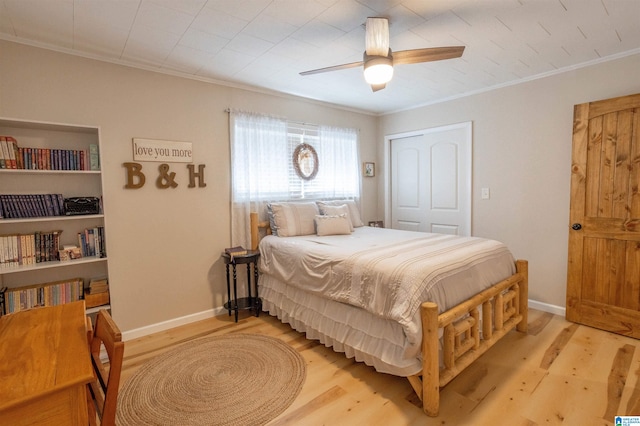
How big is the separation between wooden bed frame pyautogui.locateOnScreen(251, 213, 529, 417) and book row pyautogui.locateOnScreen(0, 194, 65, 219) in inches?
105

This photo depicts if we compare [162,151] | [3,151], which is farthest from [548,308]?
[3,151]

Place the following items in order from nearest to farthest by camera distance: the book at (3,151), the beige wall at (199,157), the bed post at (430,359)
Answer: the bed post at (430,359)
the book at (3,151)
the beige wall at (199,157)

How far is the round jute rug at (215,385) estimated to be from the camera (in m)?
1.83

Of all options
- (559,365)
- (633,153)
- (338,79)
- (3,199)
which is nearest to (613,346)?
(559,365)

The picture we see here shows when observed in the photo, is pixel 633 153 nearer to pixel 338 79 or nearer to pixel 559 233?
pixel 559 233

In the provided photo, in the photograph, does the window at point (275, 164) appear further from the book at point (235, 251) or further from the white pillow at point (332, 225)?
the white pillow at point (332, 225)

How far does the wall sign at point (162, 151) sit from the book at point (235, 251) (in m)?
0.95

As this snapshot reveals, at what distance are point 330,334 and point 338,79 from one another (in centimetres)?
238

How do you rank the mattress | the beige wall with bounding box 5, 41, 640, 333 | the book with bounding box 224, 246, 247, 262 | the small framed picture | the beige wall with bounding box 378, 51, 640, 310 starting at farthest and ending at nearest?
the small framed picture → the book with bounding box 224, 246, 247, 262 → the beige wall with bounding box 378, 51, 640, 310 → the beige wall with bounding box 5, 41, 640, 333 → the mattress

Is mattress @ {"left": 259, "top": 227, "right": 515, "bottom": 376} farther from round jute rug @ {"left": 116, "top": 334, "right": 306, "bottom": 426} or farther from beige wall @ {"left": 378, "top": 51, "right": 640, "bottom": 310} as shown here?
beige wall @ {"left": 378, "top": 51, "right": 640, "bottom": 310}

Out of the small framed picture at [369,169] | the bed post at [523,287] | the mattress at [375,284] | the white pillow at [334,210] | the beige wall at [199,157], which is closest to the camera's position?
the mattress at [375,284]

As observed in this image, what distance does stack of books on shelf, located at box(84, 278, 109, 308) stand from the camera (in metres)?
2.44

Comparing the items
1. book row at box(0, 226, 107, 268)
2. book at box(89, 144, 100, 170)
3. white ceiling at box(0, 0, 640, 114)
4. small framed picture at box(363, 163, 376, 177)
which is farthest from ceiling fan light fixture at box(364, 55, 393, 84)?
small framed picture at box(363, 163, 376, 177)

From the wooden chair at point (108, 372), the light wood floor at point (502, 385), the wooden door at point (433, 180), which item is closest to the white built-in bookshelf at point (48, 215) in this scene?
the light wood floor at point (502, 385)
